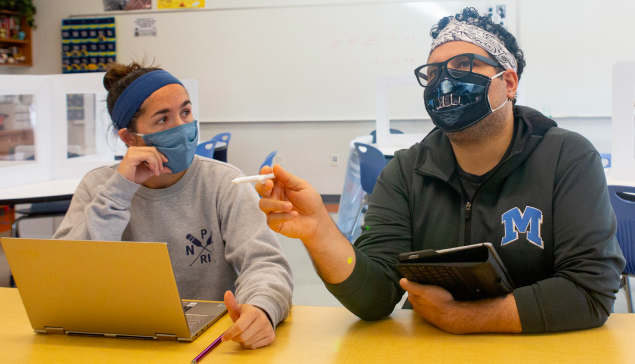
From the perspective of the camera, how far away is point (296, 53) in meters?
5.41

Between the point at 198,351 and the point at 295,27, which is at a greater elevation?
the point at 295,27

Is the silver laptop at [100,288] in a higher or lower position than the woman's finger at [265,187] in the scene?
lower

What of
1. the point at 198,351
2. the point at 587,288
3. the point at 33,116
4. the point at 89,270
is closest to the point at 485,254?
the point at 587,288

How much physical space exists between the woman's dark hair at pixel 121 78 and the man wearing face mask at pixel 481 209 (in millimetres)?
704

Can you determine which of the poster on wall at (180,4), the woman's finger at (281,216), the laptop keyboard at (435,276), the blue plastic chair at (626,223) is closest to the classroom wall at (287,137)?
the poster on wall at (180,4)

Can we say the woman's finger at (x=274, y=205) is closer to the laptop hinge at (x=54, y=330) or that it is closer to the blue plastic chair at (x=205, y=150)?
the laptop hinge at (x=54, y=330)

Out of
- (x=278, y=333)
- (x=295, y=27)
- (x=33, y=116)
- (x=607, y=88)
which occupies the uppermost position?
(x=295, y=27)

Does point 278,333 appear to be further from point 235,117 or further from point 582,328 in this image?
point 235,117

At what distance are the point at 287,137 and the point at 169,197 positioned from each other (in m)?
4.22

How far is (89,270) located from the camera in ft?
2.92

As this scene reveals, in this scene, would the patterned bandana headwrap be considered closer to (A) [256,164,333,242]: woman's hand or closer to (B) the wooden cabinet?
(A) [256,164,333,242]: woman's hand

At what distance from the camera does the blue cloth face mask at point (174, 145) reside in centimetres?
140

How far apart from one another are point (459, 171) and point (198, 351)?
0.73 metres

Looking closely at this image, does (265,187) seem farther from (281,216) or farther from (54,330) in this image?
(54,330)
